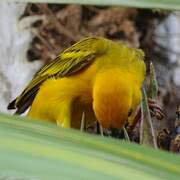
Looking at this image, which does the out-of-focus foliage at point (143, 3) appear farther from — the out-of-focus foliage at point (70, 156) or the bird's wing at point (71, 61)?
the bird's wing at point (71, 61)

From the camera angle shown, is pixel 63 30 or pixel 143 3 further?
pixel 63 30

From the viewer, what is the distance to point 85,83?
0.97m

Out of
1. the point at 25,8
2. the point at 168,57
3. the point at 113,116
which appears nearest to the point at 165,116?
the point at 168,57

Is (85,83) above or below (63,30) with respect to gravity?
below

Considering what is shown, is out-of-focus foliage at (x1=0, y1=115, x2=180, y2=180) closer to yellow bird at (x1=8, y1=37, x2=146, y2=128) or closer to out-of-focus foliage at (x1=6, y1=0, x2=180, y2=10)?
out-of-focus foliage at (x1=6, y1=0, x2=180, y2=10)

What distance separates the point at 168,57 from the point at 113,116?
1.16ft

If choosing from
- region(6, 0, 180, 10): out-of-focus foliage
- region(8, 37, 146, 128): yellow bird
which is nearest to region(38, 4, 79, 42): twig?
region(8, 37, 146, 128): yellow bird

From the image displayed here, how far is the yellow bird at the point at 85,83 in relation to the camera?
915mm

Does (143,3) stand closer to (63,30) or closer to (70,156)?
(70,156)

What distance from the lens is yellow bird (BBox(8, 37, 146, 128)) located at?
91cm

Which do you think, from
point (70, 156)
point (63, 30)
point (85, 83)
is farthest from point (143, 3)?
point (63, 30)

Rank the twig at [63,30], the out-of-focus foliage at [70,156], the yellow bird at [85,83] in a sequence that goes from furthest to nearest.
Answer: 1. the twig at [63,30]
2. the yellow bird at [85,83]
3. the out-of-focus foliage at [70,156]

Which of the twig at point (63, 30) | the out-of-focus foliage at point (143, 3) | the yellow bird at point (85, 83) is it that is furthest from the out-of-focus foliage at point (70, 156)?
the twig at point (63, 30)

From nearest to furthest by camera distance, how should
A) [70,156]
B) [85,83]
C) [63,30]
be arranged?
1. [70,156]
2. [85,83]
3. [63,30]
